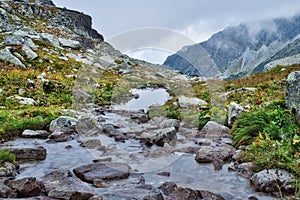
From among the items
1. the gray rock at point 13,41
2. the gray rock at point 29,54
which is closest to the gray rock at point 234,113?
the gray rock at point 29,54

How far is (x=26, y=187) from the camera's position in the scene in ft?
20.7

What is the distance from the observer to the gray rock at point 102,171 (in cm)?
763

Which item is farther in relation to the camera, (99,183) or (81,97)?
(81,97)

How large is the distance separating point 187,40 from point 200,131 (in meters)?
4.03

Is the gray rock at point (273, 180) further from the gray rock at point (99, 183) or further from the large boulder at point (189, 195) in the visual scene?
the gray rock at point (99, 183)

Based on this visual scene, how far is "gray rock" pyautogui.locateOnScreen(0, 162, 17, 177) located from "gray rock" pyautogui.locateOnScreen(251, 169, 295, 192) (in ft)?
18.4

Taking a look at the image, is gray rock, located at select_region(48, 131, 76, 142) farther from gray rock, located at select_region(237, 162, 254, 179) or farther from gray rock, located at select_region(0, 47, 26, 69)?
gray rock, located at select_region(0, 47, 26, 69)

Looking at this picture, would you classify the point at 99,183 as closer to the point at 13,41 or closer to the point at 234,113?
the point at 234,113

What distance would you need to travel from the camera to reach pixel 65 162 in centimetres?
899

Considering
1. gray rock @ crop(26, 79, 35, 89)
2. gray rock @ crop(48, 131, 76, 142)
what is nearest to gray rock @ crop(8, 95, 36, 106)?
gray rock @ crop(26, 79, 35, 89)

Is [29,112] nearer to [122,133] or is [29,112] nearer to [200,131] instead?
[122,133]

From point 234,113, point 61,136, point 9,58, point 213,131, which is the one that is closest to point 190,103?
point 234,113

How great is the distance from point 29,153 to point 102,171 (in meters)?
2.53

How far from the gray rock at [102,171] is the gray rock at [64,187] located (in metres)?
0.25
